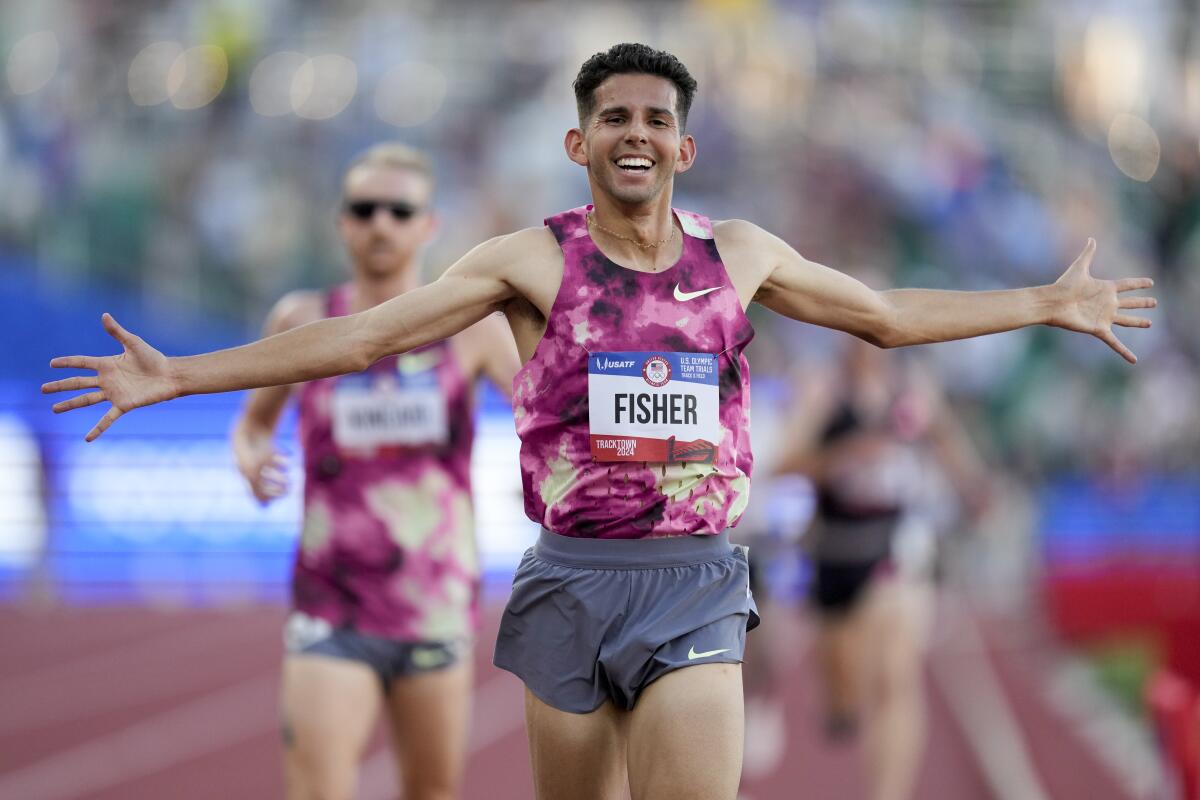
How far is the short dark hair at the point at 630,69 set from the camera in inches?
155

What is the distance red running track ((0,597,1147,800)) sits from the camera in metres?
9.12

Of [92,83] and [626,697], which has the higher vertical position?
[92,83]

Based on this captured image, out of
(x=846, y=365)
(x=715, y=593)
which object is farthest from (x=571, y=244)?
(x=846, y=365)

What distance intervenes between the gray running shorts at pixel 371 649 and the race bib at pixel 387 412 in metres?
0.60

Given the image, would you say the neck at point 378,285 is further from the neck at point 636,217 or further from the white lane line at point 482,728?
the white lane line at point 482,728

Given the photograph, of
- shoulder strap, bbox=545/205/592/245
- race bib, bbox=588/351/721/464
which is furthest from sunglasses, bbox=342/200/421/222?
race bib, bbox=588/351/721/464

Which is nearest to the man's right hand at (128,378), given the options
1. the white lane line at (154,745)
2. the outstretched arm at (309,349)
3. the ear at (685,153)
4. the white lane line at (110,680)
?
the outstretched arm at (309,349)

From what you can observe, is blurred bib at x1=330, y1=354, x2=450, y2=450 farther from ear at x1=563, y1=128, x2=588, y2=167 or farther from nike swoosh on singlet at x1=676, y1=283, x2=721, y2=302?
nike swoosh on singlet at x1=676, y1=283, x2=721, y2=302

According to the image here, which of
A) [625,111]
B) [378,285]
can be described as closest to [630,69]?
[625,111]

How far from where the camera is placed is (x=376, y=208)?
18.8 ft

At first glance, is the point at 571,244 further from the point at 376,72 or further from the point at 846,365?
the point at 376,72

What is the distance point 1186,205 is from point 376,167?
16.5 m

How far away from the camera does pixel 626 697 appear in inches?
155

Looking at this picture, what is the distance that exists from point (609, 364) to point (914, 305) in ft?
2.69
